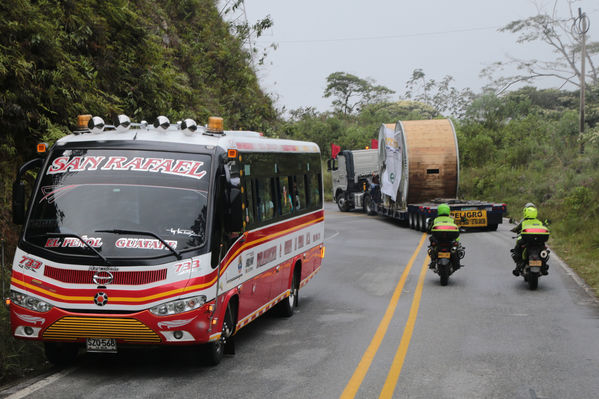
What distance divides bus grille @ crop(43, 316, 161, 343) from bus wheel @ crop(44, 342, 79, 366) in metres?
0.57

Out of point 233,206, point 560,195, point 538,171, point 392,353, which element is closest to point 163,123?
point 233,206

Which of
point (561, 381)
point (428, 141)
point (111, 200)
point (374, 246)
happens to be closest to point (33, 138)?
point (111, 200)

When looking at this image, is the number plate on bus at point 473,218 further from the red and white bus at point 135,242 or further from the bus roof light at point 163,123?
the bus roof light at point 163,123

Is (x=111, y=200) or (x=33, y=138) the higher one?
(x=33, y=138)

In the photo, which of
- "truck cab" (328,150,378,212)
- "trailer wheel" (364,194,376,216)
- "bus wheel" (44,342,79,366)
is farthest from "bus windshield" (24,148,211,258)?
"truck cab" (328,150,378,212)

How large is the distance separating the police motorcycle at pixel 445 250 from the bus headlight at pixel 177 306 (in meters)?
8.32

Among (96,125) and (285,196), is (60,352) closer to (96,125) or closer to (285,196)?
(96,125)

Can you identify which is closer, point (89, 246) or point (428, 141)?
point (89, 246)

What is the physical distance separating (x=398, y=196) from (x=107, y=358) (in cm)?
2338

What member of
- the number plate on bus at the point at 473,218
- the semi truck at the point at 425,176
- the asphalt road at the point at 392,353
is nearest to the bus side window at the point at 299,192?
the asphalt road at the point at 392,353

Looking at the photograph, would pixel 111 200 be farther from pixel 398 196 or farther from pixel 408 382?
pixel 398 196

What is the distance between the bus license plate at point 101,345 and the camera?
24.6 ft

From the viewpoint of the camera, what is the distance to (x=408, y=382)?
25.0 ft

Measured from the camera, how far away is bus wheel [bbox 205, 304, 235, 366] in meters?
8.12
